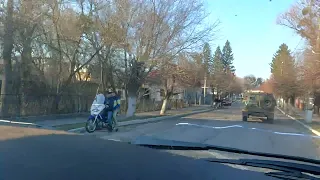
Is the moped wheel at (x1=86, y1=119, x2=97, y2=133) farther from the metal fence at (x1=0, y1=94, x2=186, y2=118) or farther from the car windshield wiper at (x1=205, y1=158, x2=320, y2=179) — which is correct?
the car windshield wiper at (x1=205, y1=158, x2=320, y2=179)

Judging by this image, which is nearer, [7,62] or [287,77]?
[7,62]

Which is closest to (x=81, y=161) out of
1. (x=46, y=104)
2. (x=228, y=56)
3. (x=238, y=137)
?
(x=238, y=137)

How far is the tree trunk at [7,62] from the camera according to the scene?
18578mm

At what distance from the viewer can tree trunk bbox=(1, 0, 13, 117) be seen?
18578mm

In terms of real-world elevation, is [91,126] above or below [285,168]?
below

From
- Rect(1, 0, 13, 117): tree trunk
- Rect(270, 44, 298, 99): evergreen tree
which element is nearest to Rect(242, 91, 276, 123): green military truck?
Rect(270, 44, 298, 99): evergreen tree

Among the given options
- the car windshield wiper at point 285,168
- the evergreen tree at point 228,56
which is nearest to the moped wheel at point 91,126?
the car windshield wiper at point 285,168

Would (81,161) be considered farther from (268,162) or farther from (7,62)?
(7,62)

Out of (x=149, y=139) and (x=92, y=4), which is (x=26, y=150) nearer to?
(x=149, y=139)

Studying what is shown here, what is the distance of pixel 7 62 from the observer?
20.6m

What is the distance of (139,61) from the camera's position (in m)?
26.4

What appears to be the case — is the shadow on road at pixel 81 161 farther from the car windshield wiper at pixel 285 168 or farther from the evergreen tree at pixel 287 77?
the evergreen tree at pixel 287 77

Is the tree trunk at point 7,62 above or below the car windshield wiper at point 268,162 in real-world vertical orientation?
above

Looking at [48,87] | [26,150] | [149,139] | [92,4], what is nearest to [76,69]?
[48,87]
